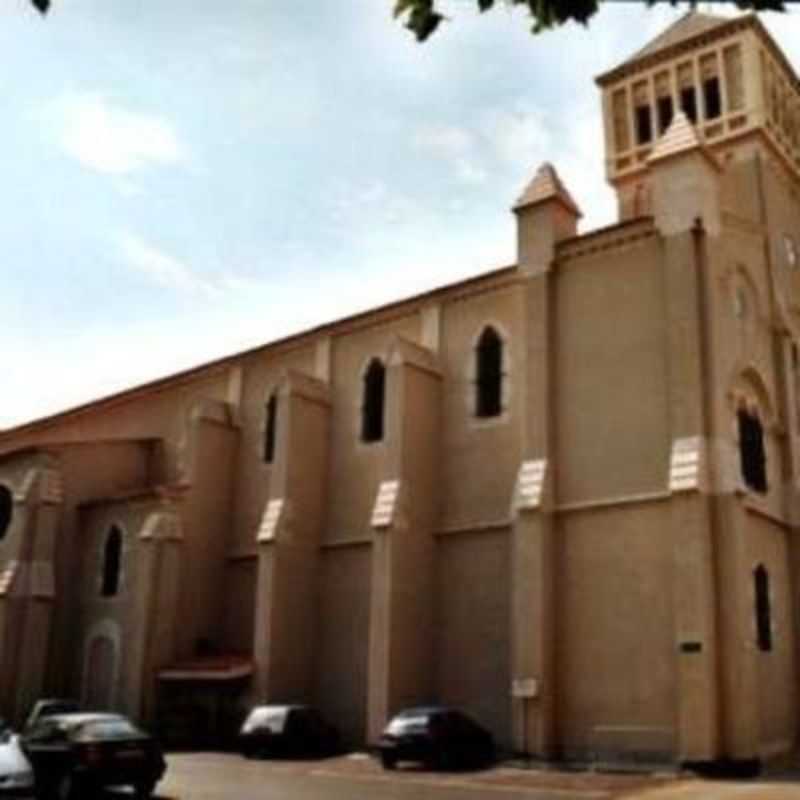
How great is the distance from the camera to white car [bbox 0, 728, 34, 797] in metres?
16.0

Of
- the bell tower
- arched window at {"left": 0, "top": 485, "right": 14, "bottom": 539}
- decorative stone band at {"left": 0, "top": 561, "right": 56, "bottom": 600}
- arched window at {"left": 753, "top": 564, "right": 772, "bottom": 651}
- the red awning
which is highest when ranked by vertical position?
the bell tower

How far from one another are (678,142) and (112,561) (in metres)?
22.0

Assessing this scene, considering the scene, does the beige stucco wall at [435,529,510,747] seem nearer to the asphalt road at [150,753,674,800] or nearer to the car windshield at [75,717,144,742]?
the asphalt road at [150,753,674,800]

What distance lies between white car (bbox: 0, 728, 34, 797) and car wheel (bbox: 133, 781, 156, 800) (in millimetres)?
2693

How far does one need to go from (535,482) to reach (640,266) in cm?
587

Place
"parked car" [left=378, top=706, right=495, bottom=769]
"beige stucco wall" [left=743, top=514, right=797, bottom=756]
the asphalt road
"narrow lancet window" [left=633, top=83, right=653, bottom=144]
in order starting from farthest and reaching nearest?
"narrow lancet window" [left=633, top=83, right=653, bottom=144]
"beige stucco wall" [left=743, top=514, right=797, bottom=756]
"parked car" [left=378, top=706, right=495, bottom=769]
the asphalt road

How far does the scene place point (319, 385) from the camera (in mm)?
33812

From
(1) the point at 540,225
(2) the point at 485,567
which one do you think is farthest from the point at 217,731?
(1) the point at 540,225

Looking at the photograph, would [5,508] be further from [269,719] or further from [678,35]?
[678,35]

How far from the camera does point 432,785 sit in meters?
21.0

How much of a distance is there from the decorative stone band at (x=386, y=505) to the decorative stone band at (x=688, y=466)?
762 cm

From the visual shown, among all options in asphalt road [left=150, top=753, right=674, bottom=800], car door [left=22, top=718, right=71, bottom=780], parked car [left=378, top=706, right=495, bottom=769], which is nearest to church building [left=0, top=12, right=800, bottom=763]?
parked car [left=378, top=706, right=495, bottom=769]

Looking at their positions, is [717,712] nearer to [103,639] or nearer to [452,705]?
[452,705]

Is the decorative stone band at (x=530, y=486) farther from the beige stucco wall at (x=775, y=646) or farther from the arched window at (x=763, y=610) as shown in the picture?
the arched window at (x=763, y=610)
